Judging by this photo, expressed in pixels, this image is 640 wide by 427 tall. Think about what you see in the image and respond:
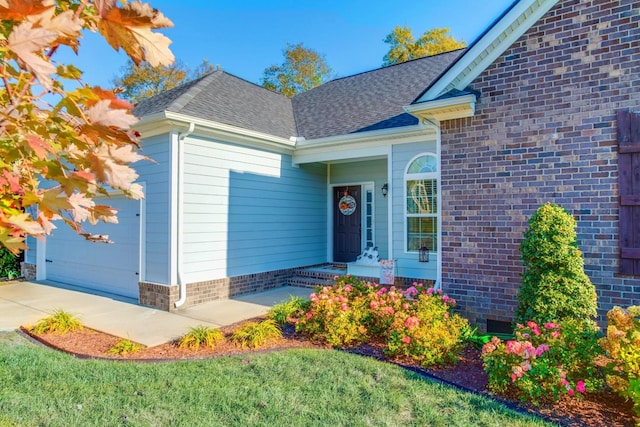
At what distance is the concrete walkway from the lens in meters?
6.31

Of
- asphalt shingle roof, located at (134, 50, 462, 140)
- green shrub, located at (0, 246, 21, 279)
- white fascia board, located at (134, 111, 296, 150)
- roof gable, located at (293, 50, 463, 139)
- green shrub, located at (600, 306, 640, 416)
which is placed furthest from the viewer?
green shrub, located at (0, 246, 21, 279)

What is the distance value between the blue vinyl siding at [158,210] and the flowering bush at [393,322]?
3.23 meters

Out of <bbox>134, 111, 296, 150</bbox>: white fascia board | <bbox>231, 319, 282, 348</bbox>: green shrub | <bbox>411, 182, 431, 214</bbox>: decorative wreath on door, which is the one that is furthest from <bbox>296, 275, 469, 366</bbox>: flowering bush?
<bbox>134, 111, 296, 150</bbox>: white fascia board

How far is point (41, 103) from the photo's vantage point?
1.11 metres

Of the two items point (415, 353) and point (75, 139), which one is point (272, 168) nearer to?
point (415, 353)

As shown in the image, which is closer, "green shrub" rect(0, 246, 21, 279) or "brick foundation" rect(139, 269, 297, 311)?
"brick foundation" rect(139, 269, 297, 311)

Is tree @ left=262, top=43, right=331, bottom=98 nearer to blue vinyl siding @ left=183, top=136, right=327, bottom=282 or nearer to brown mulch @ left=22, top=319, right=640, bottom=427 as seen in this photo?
blue vinyl siding @ left=183, top=136, right=327, bottom=282

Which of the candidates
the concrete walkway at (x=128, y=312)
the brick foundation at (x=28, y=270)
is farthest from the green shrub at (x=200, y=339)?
the brick foundation at (x=28, y=270)

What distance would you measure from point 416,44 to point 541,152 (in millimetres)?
21261

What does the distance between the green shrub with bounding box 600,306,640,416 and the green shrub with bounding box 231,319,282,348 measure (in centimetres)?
367

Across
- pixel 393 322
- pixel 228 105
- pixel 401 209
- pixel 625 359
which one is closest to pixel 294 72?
pixel 228 105

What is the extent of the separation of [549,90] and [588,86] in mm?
447

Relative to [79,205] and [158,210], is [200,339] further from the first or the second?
[79,205]

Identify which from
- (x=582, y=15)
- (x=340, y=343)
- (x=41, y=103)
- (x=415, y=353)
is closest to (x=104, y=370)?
(x=340, y=343)
